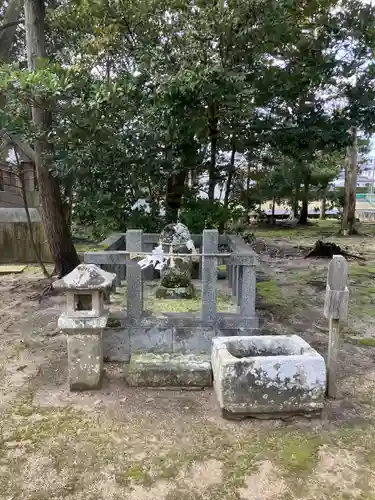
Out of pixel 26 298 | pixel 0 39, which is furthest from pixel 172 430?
pixel 0 39

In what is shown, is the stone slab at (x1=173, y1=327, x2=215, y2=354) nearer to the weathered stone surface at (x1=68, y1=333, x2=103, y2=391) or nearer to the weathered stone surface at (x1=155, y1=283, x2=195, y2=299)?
the weathered stone surface at (x1=155, y1=283, x2=195, y2=299)

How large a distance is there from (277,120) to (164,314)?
3.93m

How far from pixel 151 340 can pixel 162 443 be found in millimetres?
1329

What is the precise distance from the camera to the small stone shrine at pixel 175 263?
4.36m

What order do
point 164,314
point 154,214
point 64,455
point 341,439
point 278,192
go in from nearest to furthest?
1. point 64,455
2. point 341,439
3. point 164,314
4. point 154,214
5. point 278,192

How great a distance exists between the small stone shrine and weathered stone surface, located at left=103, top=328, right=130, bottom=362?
0.74 meters

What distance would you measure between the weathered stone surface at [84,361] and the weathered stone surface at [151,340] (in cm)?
62

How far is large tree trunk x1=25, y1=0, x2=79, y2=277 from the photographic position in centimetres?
587

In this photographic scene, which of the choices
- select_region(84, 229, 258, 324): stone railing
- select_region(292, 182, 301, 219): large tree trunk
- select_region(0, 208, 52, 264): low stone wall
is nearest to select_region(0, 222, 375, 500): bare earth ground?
select_region(84, 229, 258, 324): stone railing

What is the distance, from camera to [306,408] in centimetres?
288

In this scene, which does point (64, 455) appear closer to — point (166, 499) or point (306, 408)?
point (166, 499)

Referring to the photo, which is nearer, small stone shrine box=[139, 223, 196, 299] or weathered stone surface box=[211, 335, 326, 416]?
weathered stone surface box=[211, 335, 326, 416]

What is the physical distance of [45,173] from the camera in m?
6.35

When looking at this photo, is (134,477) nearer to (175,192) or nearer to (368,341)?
(368,341)
